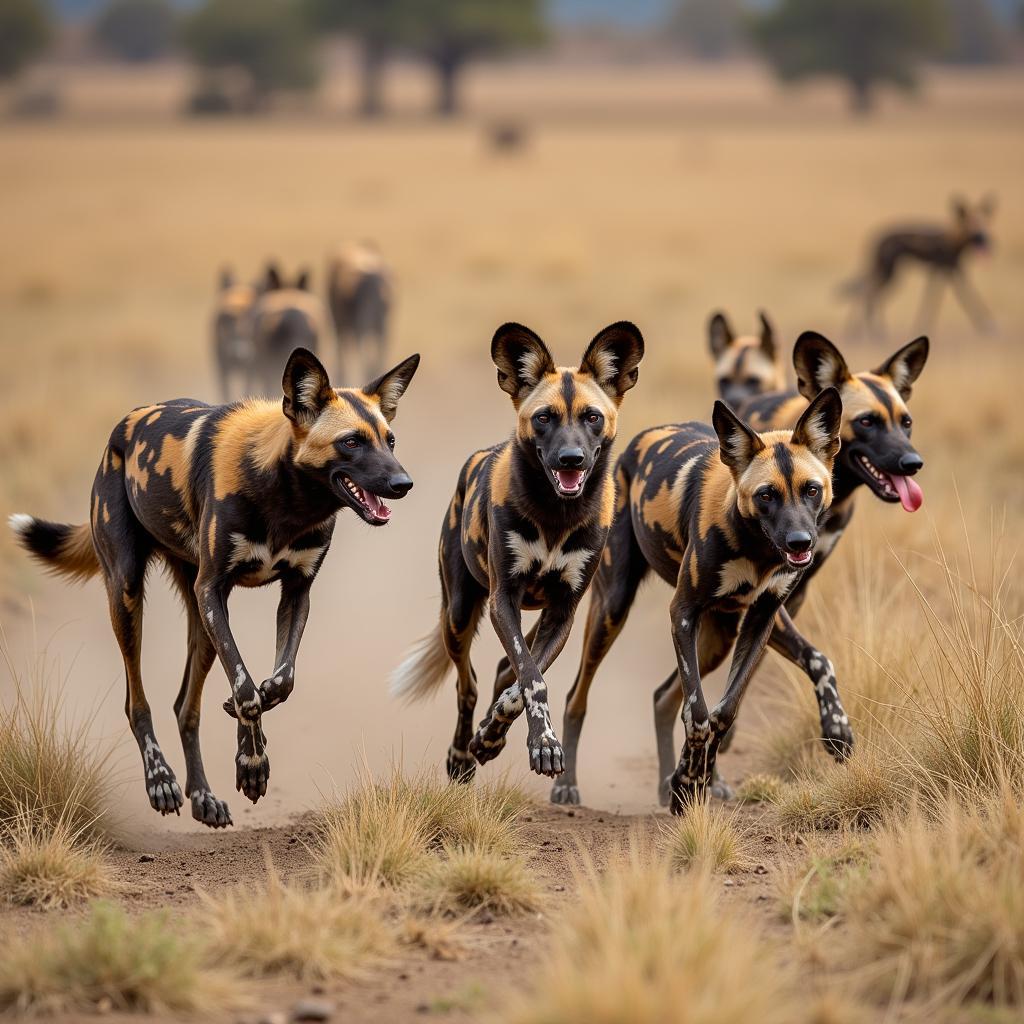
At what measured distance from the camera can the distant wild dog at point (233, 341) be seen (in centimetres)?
1123

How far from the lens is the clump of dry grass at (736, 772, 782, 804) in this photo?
506 centimetres

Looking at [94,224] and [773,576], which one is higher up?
[94,224]

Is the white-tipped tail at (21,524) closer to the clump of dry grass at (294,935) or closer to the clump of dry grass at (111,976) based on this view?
the clump of dry grass at (294,935)

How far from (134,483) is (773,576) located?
205 cm

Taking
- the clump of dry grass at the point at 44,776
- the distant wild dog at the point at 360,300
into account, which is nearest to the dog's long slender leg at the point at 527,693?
the clump of dry grass at the point at 44,776

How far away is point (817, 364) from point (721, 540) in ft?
3.94

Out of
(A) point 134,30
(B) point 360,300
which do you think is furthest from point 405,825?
(A) point 134,30

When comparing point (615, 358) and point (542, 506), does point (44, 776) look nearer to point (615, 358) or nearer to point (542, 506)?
point (542, 506)

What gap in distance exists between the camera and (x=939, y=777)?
459 cm

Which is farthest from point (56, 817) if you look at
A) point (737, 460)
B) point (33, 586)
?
point (33, 586)

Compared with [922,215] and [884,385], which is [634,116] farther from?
[884,385]

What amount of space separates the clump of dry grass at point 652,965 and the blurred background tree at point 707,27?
109 m

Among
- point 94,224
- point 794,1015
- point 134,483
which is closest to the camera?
point 794,1015

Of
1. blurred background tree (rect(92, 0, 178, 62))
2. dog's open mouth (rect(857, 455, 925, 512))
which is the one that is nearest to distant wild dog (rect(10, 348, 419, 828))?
dog's open mouth (rect(857, 455, 925, 512))
